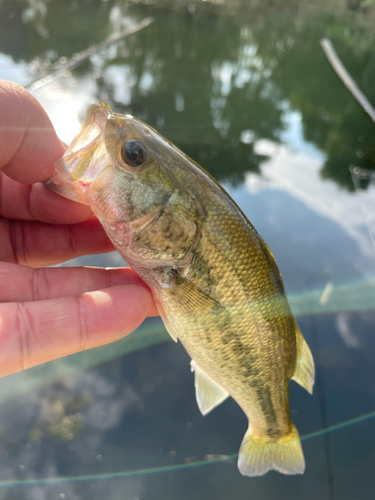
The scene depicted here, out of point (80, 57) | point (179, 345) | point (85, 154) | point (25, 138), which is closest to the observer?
point (85, 154)

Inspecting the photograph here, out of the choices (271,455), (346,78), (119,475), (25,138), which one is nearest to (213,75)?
(346,78)

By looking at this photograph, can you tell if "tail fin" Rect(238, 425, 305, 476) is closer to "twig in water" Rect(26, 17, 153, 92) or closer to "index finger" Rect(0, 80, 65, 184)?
"index finger" Rect(0, 80, 65, 184)

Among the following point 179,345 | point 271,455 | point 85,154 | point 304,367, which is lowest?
point 271,455

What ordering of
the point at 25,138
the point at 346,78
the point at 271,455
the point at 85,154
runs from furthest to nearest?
1. the point at 346,78
2. the point at 271,455
3. the point at 25,138
4. the point at 85,154

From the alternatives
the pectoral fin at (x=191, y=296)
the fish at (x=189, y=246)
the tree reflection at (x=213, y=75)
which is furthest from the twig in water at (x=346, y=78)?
the pectoral fin at (x=191, y=296)

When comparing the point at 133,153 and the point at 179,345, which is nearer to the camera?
the point at 133,153

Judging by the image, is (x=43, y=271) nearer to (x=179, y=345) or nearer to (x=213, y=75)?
(x=179, y=345)

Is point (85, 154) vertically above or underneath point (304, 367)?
above

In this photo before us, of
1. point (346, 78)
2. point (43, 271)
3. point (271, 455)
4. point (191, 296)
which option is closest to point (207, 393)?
point (271, 455)
